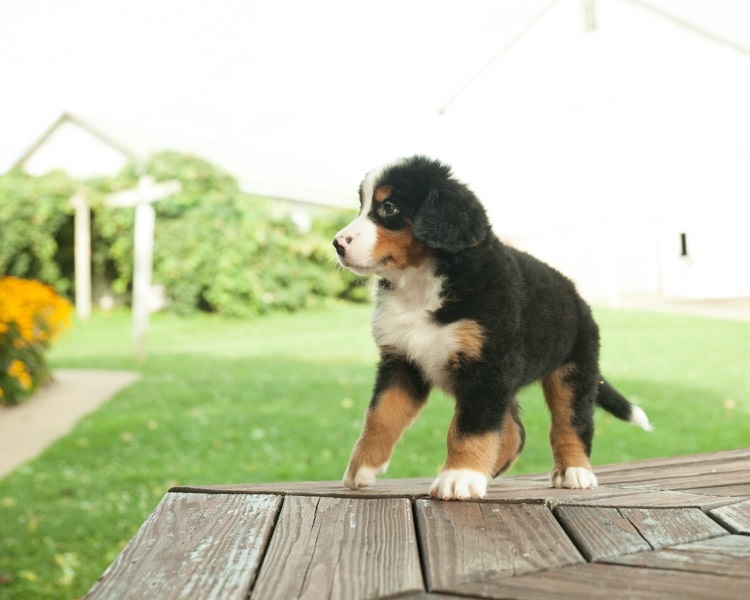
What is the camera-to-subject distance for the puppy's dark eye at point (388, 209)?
2.31 meters

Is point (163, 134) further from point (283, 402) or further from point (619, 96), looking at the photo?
point (619, 96)

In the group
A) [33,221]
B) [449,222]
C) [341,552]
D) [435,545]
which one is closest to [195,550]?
[341,552]

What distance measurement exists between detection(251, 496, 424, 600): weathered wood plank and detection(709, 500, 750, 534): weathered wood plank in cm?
65

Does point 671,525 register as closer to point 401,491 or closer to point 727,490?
point 727,490

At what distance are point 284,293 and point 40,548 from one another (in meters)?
13.7

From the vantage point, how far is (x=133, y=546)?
168 centimetres

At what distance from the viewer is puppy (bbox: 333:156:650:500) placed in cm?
218

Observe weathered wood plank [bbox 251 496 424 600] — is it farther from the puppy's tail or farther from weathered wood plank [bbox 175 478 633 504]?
the puppy's tail

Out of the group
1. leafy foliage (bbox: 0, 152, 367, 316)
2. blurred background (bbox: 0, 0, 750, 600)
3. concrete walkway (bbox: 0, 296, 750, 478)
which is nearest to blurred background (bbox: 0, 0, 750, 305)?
blurred background (bbox: 0, 0, 750, 600)

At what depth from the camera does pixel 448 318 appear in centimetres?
223

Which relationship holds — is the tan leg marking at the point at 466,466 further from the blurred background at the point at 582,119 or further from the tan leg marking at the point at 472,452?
the blurred background at the point at 582,119

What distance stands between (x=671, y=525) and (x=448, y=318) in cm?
75

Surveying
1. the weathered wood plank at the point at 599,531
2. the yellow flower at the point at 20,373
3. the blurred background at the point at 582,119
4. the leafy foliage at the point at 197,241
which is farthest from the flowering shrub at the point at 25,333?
the weathered wood plank at the point at 599,531

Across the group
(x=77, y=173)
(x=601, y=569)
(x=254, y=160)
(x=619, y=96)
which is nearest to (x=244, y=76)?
(x=619, y=96)
